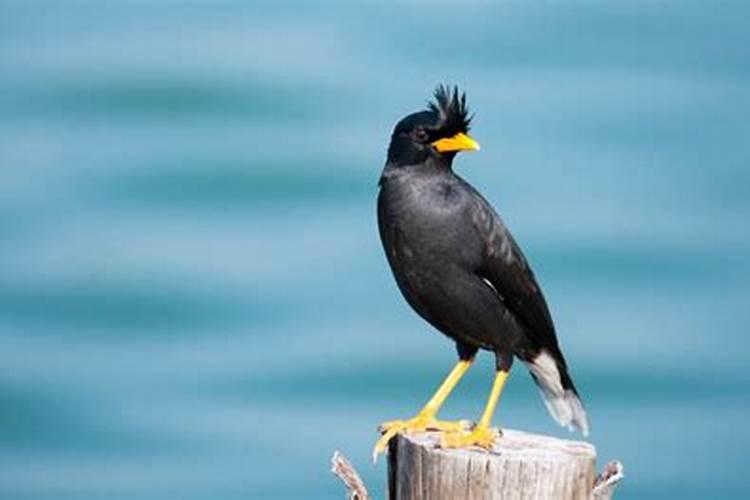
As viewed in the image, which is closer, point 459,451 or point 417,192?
point 459,451

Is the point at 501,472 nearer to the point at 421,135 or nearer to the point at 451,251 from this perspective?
the point at 451,251

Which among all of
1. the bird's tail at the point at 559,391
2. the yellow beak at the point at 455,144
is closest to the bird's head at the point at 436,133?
the yellow beak at the point at 455,144

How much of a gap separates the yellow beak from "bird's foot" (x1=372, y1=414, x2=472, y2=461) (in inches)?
42.8

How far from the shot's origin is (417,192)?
6.38 m

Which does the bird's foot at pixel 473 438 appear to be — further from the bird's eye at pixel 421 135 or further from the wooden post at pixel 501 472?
the bird's eye at pixel 421 135

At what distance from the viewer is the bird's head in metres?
6.46

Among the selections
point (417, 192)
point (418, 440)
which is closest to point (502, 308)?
point (417, 192)

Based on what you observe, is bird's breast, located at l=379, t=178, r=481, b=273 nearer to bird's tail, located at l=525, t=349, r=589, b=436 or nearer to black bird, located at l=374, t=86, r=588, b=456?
black bird, located at l=374, t=86, r=588, b=456

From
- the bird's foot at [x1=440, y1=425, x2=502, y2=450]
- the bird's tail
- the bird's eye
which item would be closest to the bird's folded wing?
the bird's tail

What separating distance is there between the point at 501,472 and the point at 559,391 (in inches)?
69.4

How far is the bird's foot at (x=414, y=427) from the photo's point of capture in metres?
5.93

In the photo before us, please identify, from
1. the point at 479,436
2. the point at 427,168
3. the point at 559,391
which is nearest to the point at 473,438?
the point at 479,436

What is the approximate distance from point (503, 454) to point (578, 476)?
25 centimetres

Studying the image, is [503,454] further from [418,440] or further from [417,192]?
[417,192]
